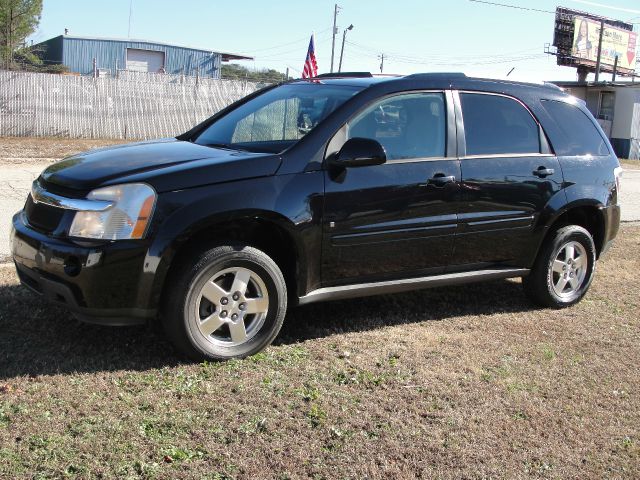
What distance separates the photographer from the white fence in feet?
64.6

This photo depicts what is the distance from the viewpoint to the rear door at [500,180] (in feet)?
17.6

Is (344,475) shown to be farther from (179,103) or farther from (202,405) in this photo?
(179,103)

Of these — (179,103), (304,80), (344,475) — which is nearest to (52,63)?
(179,103)

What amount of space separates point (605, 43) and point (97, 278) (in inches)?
2780

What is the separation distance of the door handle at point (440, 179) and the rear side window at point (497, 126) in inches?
12.6

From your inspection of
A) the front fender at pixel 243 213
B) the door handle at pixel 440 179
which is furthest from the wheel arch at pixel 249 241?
the door handle at pixel 440 179

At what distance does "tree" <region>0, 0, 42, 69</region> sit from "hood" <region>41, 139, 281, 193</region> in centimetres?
3915

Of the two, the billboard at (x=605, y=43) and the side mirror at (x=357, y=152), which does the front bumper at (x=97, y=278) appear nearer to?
the side mirror at (x=357, y=152)

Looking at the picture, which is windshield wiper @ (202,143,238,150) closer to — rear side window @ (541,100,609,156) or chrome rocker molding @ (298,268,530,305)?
chrome rocker molding @ (298,268,530,305)

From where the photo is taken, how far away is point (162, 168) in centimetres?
434

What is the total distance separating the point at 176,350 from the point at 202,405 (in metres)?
0.72

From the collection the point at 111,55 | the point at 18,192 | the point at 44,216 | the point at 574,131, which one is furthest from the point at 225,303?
the point at 111,55

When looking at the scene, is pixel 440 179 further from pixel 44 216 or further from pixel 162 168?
pixel 44 216

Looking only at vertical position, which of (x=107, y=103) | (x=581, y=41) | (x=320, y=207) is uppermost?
(x=581, y=41)
